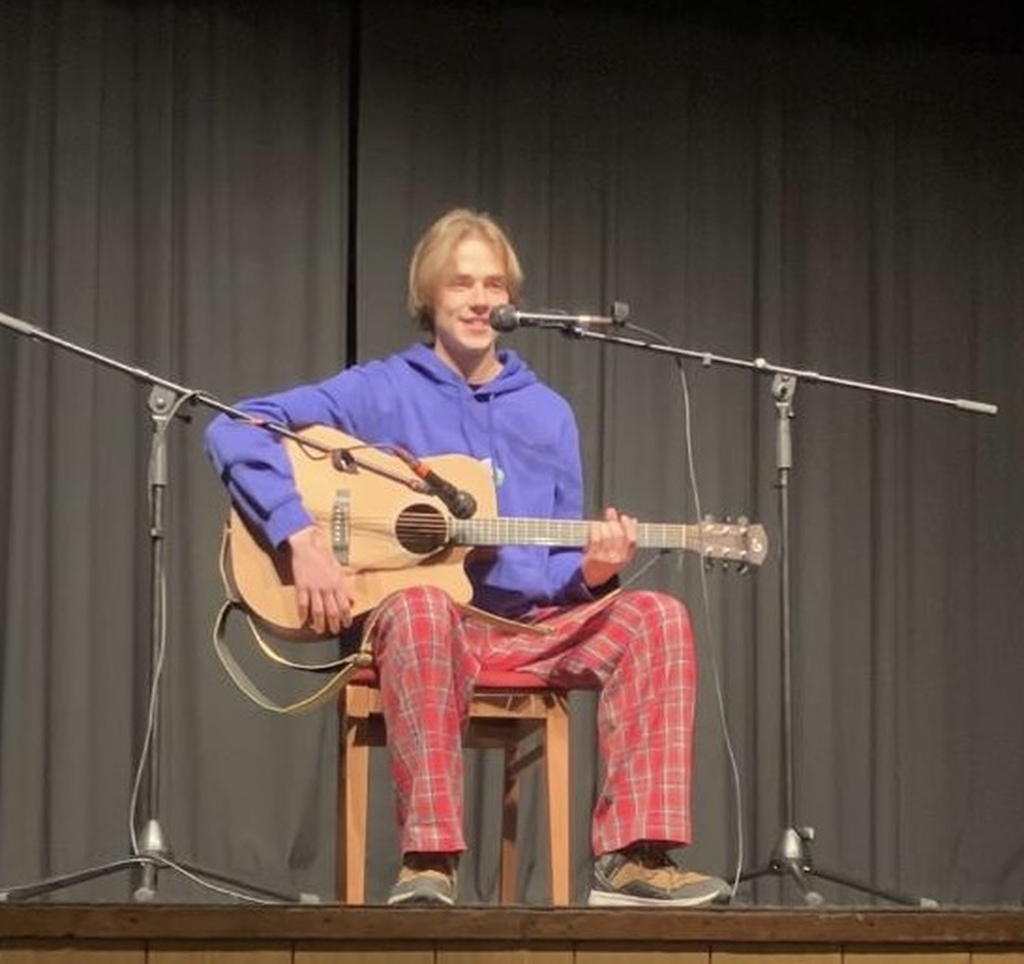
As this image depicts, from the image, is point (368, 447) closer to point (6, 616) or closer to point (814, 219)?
point (6, 616)

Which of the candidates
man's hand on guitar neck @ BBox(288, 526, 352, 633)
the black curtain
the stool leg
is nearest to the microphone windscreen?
man's hand on guitar neck @ BBox(288, 526, 352, 633)

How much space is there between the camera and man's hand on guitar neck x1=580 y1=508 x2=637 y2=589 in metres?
3.28

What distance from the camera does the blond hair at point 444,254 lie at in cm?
348

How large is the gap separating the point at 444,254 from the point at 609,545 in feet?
1.92

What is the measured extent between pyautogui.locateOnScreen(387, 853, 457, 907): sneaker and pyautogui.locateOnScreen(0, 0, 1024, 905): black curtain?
4.83ft

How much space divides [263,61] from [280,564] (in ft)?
5.70

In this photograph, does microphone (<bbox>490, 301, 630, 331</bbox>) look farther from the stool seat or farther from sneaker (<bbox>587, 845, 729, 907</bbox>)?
sneaker (<bbox>587, 845, 729, 907</bbox>)

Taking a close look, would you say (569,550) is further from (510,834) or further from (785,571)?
(510,834)

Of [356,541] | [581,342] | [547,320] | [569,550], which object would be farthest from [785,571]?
[581,342]

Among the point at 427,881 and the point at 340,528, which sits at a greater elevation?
the point at 340,528

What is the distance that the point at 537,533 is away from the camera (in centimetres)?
334

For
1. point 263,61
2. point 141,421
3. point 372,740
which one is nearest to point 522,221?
point 263,61

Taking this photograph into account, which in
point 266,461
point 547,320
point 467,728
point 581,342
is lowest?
point 467,728

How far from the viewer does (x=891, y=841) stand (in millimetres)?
4812
